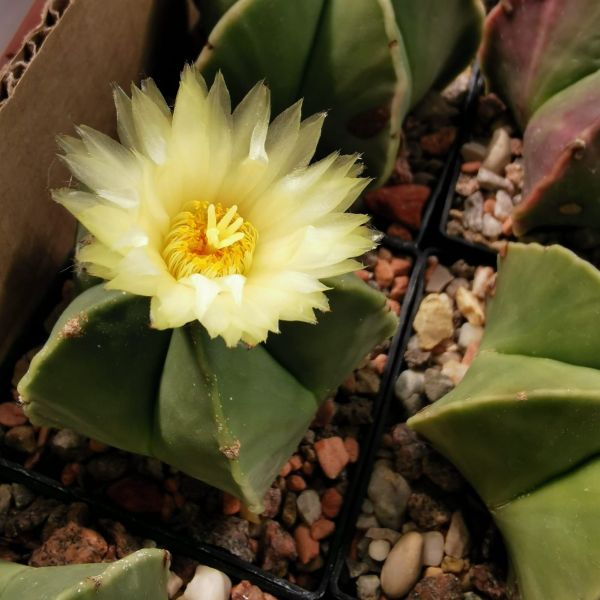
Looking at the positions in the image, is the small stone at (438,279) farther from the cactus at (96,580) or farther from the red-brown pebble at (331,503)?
the cactus at (96,580)

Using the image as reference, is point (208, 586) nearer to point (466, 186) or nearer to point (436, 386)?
point (436, 386)

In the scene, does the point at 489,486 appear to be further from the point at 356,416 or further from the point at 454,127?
the point at 454,127

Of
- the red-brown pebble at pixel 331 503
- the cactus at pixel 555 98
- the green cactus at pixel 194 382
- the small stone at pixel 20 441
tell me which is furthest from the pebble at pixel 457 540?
the small stone at pixel 20 441

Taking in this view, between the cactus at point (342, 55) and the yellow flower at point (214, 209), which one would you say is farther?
the cactus at point (342, 55)

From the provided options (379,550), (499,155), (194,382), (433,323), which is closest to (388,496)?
(379,550)

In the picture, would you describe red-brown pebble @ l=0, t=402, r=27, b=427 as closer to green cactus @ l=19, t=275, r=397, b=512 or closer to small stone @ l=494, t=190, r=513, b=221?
green cactus @ l=19, t=275, r=397, b=512

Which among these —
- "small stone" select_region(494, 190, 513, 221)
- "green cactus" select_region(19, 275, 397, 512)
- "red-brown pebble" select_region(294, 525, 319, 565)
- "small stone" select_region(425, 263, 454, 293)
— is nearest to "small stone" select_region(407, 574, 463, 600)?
"red-brown pebble" select_region(294, 525, 319, 565)
